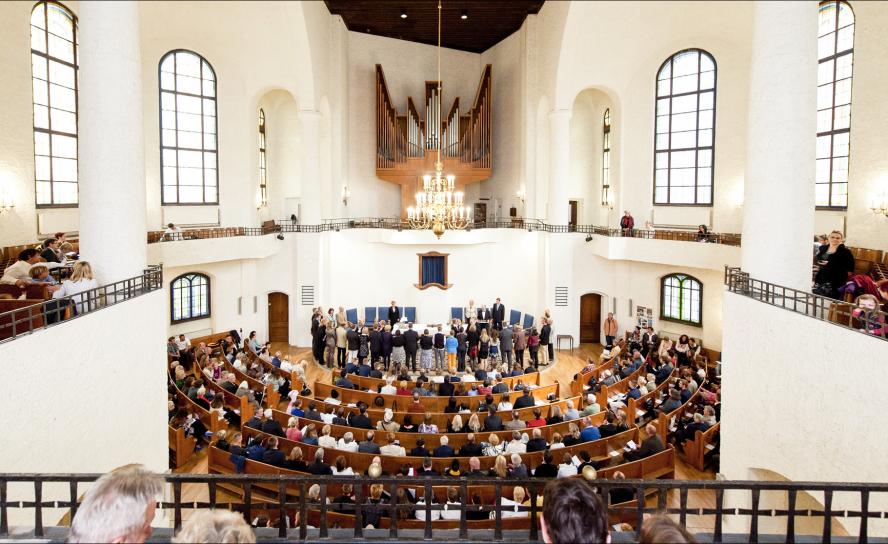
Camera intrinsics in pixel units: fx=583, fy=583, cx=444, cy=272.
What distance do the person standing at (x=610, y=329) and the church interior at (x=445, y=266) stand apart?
0.35 meters

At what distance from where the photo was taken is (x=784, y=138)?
8.27m

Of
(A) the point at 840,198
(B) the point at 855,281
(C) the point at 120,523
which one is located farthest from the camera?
(A) the point at 840,198

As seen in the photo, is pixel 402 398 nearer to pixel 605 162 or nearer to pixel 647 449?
pixel 647 449

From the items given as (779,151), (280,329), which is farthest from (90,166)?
(280,329)

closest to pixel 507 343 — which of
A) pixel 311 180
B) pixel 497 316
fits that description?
pixel 497 316

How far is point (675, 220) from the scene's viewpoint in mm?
18359

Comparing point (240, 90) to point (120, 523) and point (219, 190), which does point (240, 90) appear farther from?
point (120, 523)

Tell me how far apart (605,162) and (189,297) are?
14.6 metres

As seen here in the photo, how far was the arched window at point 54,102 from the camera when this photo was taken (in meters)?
12.5

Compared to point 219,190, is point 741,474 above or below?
below

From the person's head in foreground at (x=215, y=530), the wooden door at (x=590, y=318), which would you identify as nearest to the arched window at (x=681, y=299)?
the wooden door at (x=590, y=318)

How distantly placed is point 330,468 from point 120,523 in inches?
237

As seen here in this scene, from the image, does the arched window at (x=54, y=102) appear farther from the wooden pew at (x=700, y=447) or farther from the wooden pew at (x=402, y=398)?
the wooden pew at (x=700, y=447)

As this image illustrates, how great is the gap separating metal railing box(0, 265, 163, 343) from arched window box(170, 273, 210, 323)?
29.6 feet
